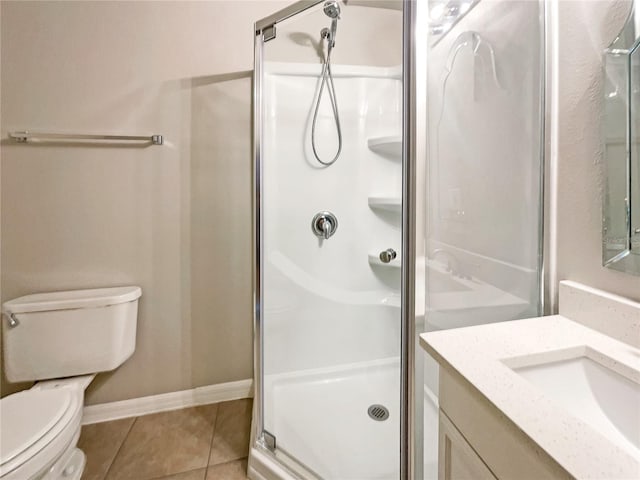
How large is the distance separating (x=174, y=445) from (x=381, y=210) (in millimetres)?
1452

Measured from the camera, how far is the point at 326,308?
1.53 metres

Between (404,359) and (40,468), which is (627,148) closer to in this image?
(404,359)

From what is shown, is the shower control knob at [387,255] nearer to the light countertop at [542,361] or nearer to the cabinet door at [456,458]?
the light countertop at [542,361]

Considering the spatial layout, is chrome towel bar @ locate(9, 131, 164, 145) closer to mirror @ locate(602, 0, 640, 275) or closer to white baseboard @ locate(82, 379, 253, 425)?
white baseboard @ locate(82, 379, 253, 425)

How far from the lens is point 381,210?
1.50 m

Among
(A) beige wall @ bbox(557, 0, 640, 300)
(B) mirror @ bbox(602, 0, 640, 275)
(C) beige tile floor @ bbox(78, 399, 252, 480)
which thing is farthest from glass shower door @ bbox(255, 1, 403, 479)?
(B) mirror @ bbox(602, 0, 640, 275)

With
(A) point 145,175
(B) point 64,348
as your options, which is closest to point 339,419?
(B) point 64,348

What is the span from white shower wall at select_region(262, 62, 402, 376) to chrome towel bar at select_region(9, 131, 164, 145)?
1.90 feet

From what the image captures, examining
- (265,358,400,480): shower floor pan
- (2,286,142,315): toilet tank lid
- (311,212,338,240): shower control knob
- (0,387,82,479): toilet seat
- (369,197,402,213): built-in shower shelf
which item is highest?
(369,197,402,213): built-in shower shelf

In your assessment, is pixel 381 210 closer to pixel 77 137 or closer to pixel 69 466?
pixel 77 137

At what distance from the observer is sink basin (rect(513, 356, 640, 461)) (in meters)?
0.54

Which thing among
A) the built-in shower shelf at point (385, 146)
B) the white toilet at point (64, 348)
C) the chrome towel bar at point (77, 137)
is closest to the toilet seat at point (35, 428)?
the white toilet at point (64, 348)

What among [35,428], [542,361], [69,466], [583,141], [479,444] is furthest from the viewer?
[69,466]

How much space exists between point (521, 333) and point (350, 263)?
3.02 feet
